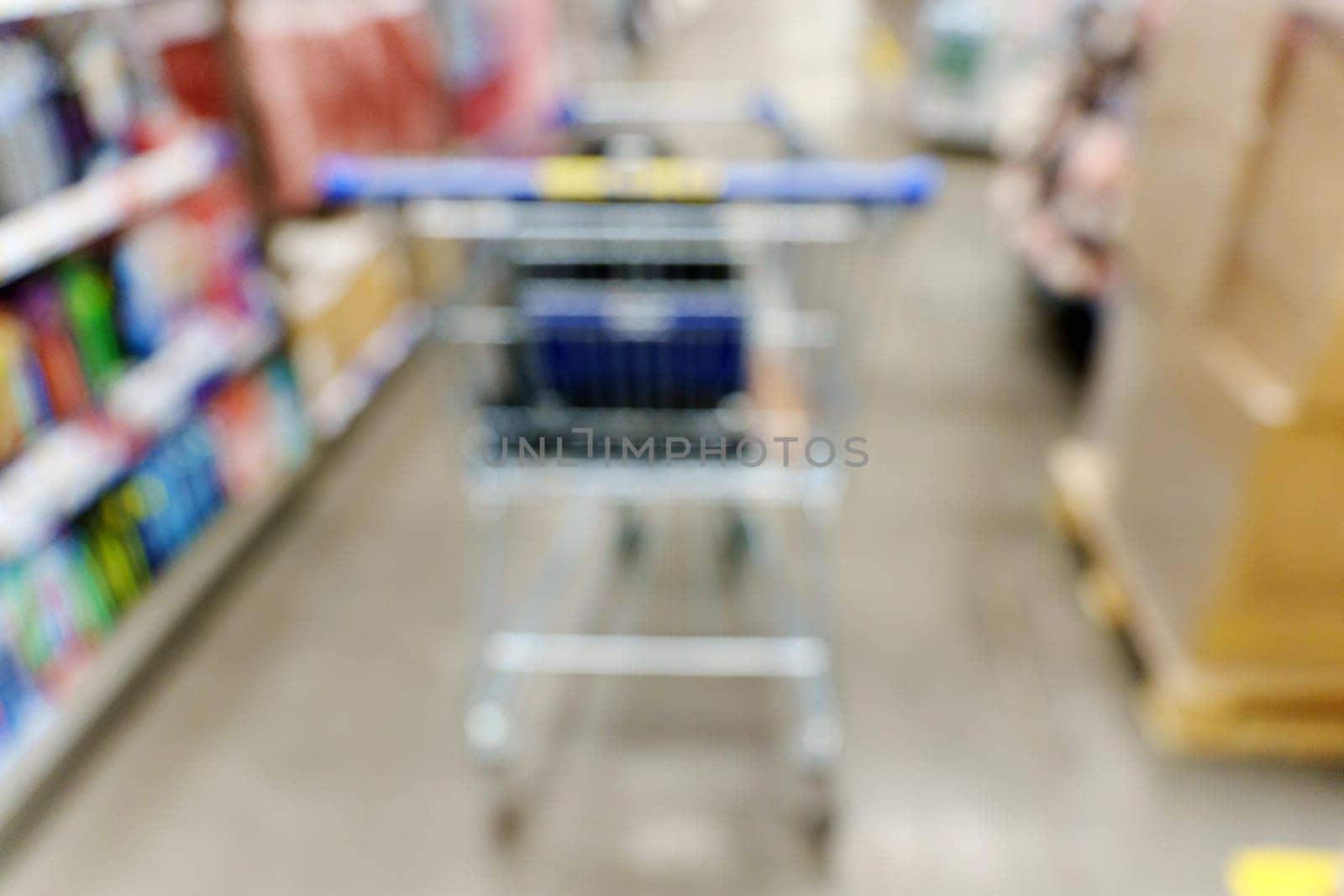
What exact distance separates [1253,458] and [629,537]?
1.33 metres

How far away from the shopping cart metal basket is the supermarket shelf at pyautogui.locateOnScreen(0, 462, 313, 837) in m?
0.69

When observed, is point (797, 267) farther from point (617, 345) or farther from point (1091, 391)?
point (617, 345)

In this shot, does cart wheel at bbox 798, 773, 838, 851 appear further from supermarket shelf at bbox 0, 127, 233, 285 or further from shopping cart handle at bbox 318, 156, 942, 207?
supermarket shelf at bbox 0, 127, 233, 285

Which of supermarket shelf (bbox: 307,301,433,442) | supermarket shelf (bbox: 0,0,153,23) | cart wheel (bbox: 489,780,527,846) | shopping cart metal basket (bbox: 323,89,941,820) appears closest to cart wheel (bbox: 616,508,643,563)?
shopping cart metal basket (bbox: 323,89,941,820)

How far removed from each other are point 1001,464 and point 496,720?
1.61 meters

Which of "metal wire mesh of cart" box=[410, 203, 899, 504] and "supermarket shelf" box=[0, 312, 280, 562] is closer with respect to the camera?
"metal wire mesh of cart" box=[410, 203, 899, 504]

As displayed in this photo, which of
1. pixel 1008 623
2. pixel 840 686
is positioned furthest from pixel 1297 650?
pixel 840 686

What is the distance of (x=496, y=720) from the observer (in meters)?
1.80

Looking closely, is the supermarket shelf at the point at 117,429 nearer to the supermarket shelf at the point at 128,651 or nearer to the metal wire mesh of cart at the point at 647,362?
the supermarket shelf at the point at 128,651

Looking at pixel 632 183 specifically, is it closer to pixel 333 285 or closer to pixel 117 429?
pixel 117 429

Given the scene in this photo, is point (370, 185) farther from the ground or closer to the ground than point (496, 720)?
farther from the ground

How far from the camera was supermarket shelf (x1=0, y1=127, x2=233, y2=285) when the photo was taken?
1.62 m

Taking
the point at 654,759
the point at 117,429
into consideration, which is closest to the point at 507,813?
the point at 654,759

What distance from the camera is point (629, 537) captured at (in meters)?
2.30
